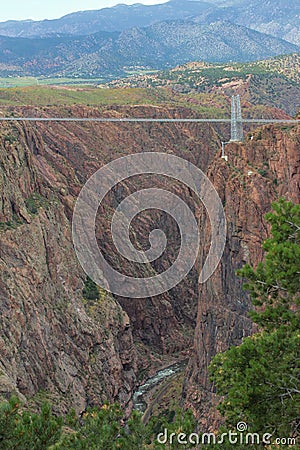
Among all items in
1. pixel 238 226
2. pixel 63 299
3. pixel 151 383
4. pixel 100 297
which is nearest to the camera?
pixel 238 226

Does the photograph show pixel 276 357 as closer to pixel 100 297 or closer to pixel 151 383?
pixel 100 297

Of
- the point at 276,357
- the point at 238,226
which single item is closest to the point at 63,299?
the point at 238,226

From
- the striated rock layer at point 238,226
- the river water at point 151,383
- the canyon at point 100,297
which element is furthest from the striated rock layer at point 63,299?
the striated rock layer at point 238,226

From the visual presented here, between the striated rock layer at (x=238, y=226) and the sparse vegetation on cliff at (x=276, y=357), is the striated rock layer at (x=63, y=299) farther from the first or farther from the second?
the sparse vegetation on cliff at (x=276, y=357)

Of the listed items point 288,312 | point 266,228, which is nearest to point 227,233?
point 266,228

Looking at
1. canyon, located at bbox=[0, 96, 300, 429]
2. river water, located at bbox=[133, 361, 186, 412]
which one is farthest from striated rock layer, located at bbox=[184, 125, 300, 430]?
river water, located at bbox=[133, 361, 186, 412]

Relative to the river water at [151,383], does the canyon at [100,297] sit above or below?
above

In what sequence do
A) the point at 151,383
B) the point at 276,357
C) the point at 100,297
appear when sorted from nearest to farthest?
the point at 276,357, the point at 151,383, the point at 100,297

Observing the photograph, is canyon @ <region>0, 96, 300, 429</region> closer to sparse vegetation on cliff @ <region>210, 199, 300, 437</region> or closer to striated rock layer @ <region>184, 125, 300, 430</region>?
striated rock layer @ <region>184, 125, 300, 430</region>

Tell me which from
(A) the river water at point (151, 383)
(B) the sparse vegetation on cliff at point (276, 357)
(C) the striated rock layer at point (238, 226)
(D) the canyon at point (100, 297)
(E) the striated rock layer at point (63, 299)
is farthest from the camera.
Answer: (A) the river water at point (151, 383)

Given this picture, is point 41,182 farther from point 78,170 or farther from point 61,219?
point 78,170

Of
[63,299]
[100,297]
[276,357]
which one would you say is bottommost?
[100,297]
